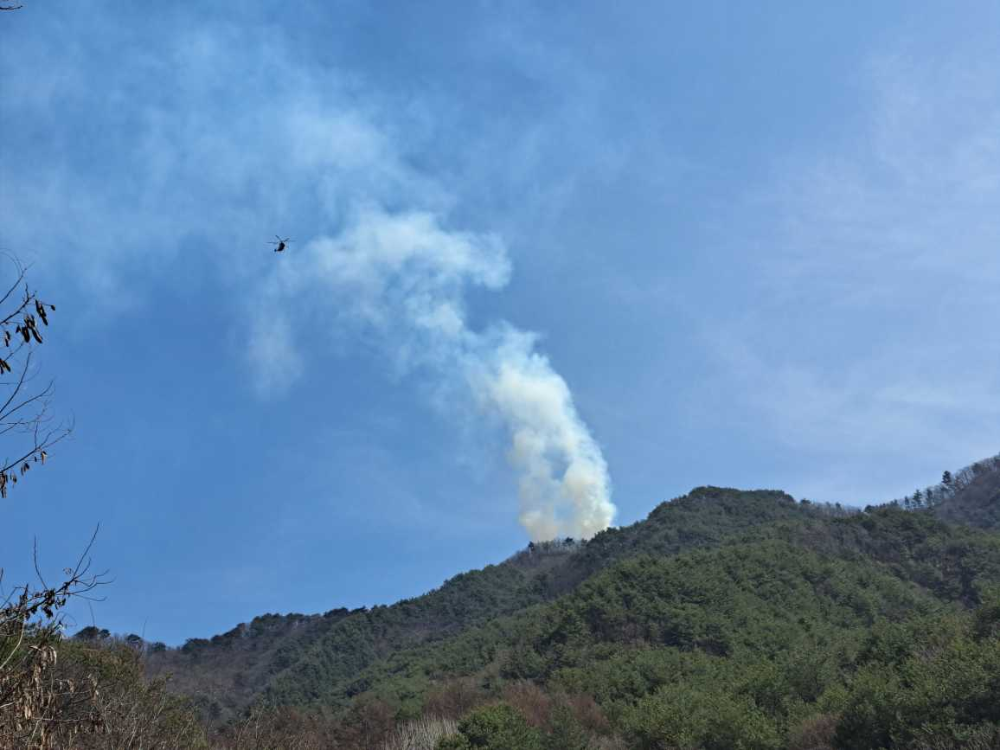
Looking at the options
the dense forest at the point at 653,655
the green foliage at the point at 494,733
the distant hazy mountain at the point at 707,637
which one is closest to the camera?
the dense forest at the point at 653,655

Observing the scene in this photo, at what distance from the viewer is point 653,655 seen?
44.6m

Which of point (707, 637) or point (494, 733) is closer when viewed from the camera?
point (494, 733)

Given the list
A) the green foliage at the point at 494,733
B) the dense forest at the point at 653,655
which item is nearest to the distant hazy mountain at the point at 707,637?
the dense forest at the point at 653,655

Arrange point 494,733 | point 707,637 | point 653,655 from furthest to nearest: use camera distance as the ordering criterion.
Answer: point 707,637 < point 653,655 < point 494,733

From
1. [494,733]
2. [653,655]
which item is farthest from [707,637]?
[494,733]

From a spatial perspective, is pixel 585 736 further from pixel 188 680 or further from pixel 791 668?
pixel 188 680

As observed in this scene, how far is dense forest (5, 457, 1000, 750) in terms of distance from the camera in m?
22.0

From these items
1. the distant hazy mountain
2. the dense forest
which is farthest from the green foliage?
the distant hazy mountain

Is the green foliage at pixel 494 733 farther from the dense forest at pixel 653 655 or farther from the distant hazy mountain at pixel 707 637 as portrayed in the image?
the distant hazy mountain at pixel 707 637

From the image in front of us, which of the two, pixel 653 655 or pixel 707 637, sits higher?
pixel 707 637

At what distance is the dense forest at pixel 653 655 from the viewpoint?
2195 centimetres

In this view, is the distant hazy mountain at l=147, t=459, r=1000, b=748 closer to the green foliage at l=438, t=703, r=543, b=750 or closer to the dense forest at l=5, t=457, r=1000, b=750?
the dense forest at l=5, t=457, r=1000, b=750

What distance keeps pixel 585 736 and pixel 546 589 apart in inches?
2529

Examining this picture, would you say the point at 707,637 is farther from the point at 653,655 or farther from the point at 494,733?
the point at 494,733
